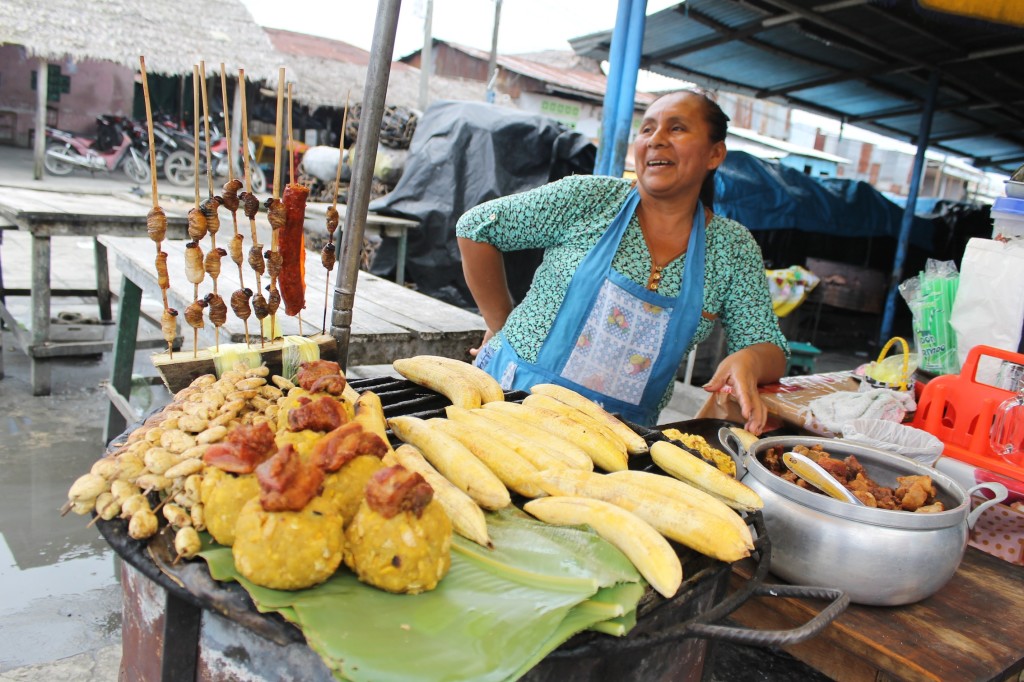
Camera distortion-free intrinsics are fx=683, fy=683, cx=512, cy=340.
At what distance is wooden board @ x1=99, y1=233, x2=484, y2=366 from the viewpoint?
3.01 metres

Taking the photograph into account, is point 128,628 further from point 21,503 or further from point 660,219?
point 21,503

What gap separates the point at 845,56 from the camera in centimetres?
729

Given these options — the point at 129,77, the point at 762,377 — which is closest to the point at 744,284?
the point at 762,377

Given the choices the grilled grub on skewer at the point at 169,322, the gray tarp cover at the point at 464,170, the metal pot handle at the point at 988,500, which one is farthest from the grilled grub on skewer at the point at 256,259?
the gray tarp cover at the point at 464,170

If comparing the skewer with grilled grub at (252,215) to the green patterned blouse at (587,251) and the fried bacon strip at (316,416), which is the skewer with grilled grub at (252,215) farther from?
the green patterned blouse at (587,251)

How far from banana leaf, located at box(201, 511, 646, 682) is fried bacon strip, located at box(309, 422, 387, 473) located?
18 cm

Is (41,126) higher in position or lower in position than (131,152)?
higher

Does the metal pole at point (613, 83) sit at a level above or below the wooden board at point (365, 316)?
above

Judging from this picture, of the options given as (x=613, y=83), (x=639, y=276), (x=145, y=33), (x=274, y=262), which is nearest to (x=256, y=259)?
(x=274, y=262)

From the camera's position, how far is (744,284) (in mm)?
2781

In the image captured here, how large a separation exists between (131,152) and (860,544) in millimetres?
19910

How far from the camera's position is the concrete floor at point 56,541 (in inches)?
101

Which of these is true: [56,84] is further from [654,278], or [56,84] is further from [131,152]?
[654,278]

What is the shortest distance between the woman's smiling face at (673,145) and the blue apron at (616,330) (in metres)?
0.14
